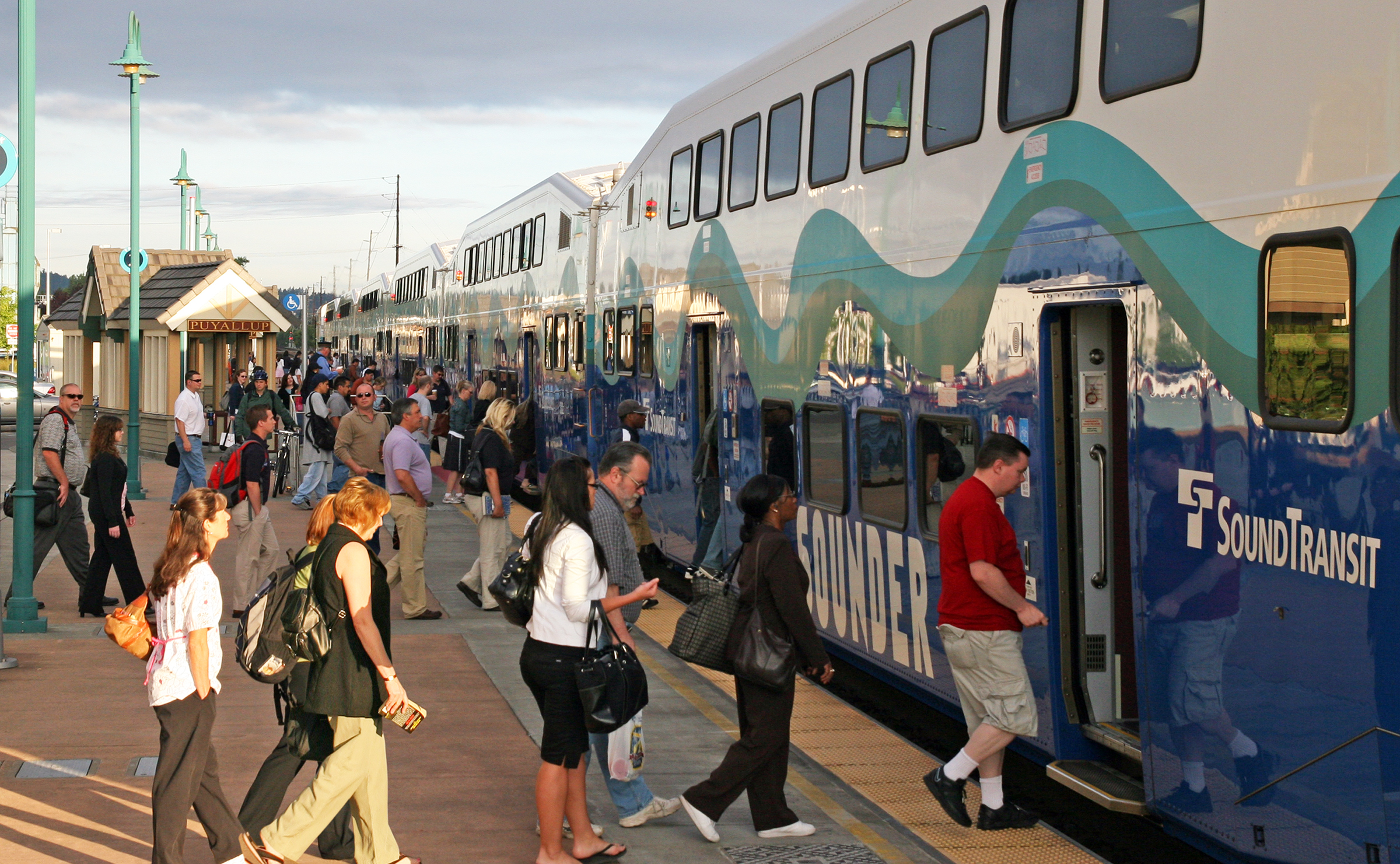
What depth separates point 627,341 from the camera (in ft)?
53.7

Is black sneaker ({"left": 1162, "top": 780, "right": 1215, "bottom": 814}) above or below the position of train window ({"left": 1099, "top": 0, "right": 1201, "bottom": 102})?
below

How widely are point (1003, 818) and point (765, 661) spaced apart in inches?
57.3

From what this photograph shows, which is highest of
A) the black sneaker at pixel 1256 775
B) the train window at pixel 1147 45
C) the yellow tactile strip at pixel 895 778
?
the train window at pixel 1147 45

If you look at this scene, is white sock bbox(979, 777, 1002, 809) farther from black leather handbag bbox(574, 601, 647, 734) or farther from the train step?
black leather handbag bbox(574, 601, 647, 734)

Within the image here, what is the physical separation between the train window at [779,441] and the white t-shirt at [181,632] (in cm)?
538

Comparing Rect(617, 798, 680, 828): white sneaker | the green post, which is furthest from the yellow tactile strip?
the green post

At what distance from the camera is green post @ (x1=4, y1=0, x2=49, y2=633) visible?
36.5 ft

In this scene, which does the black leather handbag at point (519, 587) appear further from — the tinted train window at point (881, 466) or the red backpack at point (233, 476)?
the red backpack at point (233, 476)

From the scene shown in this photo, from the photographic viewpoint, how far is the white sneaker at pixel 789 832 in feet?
22.6

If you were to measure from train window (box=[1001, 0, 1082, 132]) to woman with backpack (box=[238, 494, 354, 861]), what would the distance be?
3.81 metres

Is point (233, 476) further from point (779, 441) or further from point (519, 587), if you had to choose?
point (519, 587)

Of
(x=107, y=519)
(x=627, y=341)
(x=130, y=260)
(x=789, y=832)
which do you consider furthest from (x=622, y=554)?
(x=130, y=260)

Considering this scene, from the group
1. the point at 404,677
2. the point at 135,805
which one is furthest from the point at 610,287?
the point at 135,805

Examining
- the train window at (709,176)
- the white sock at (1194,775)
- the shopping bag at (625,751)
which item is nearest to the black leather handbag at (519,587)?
the shopping bag at (625,751)
